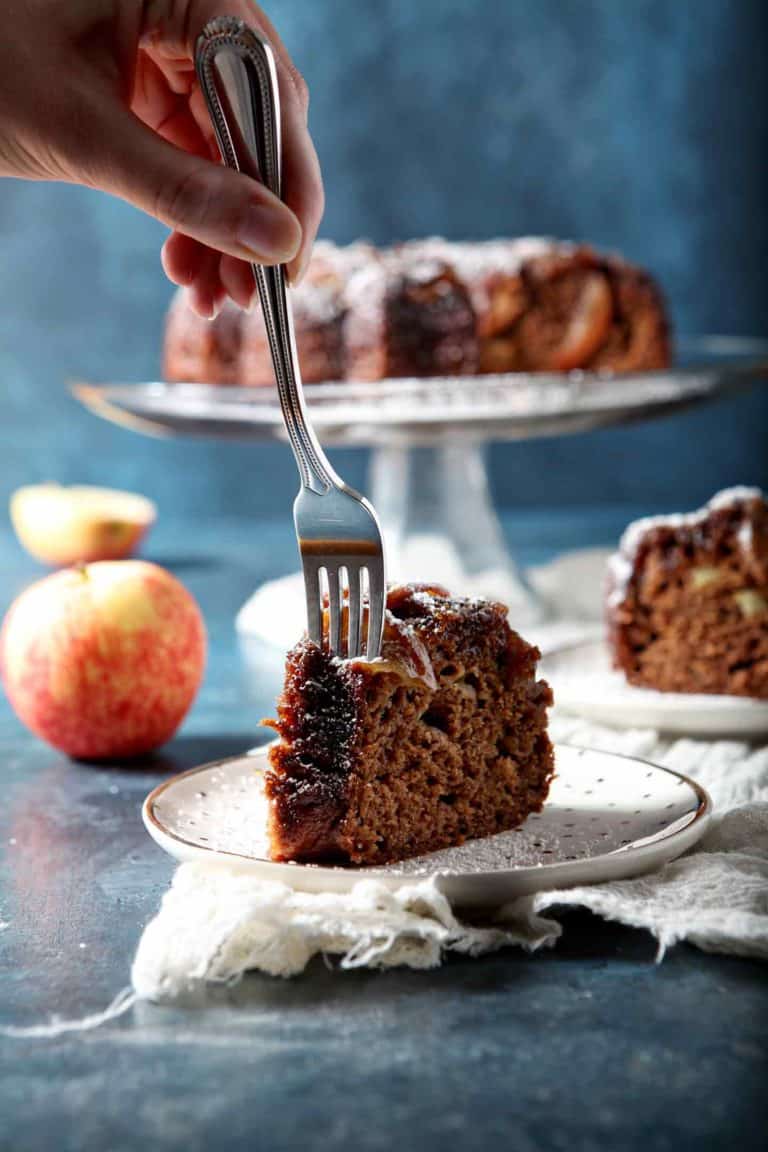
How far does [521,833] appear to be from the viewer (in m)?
1.37

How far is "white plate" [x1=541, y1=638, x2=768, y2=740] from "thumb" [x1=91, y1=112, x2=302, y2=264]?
2.53ft

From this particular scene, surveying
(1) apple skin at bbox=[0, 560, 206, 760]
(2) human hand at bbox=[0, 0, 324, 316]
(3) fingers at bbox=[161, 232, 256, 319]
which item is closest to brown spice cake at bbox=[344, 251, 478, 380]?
(1) apple skin at bbox=[0, 560, 206, 760]

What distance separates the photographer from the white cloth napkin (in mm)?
1126

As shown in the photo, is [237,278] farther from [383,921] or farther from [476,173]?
[476,173]

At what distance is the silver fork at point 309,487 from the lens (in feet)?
4.22

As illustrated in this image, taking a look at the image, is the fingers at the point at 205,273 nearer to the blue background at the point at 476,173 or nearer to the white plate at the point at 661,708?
the white plate at the point at 661,708

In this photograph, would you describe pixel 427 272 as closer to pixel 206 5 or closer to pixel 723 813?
pixel 206 5

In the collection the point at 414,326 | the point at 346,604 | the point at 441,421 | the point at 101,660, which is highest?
the point at 414,326

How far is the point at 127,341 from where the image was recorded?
12.7 feet

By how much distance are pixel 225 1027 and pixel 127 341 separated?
9.86 feet

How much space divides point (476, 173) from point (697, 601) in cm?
210

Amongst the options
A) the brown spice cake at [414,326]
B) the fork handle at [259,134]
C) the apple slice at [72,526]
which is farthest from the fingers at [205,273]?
the apple slice at [72,526]

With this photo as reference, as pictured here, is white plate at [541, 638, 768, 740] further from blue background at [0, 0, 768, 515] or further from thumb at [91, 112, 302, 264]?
blue background at [0, 0, 768, 515]

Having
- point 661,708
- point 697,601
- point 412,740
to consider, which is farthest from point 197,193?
point 697,601
